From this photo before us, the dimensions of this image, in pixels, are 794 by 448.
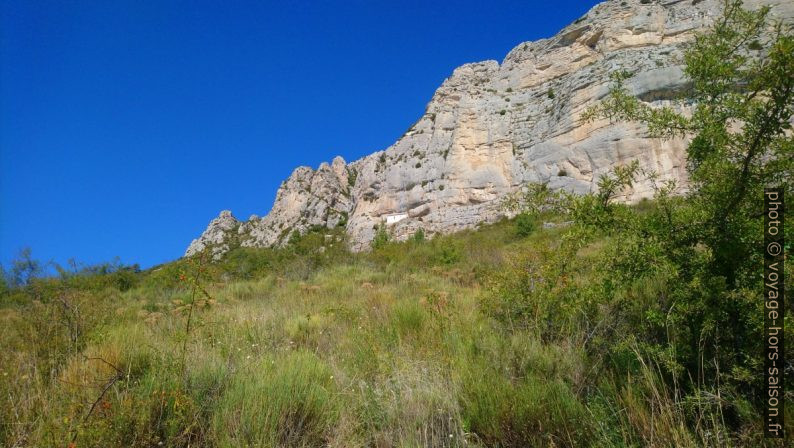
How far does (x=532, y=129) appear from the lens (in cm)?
3222

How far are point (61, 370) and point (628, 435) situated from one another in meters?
4.07

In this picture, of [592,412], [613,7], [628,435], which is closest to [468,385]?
[592,412]

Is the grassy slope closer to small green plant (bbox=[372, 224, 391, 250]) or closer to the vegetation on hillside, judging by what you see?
the vegetation on hillside

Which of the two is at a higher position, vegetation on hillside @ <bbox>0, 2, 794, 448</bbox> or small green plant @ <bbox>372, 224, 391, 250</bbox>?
small green plant @ <bbox>372, 224, 391, 250</bbox>

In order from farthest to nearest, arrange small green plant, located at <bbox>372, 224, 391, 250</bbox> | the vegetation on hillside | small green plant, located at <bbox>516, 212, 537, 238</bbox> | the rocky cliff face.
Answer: the rocky cliff face, small green plant, located at <bbox>372, 224, 391, 250</bbox>, small green plant, located at <bbox>516, 212, 537, 238</bbox>, the vegetation on hillside

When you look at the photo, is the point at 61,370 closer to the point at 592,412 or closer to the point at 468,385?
the point at 468,385

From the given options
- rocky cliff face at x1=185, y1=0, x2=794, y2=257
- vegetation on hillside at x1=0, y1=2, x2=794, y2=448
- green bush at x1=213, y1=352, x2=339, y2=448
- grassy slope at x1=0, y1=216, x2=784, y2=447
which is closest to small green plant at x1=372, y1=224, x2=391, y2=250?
rocky cliff face at x1=185, y1=0, x2=794, y2=257

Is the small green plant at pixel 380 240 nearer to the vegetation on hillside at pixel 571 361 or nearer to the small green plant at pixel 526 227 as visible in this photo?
the small green plant at pixel 526 227

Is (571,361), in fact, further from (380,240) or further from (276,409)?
(380,240)

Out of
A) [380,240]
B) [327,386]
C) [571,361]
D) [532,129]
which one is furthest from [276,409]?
[532,129]

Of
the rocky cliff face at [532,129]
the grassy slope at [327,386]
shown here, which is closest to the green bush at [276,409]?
the grassy slope at [327,386]

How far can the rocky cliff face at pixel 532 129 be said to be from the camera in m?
25.5

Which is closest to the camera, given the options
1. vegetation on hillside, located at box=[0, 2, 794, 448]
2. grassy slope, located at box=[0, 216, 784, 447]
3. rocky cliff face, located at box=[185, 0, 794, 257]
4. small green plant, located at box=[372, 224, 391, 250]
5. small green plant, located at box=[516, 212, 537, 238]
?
vegetation on hillside, located at box=[0, 2, 794, 448]

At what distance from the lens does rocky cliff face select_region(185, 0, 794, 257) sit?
25.5 meters
